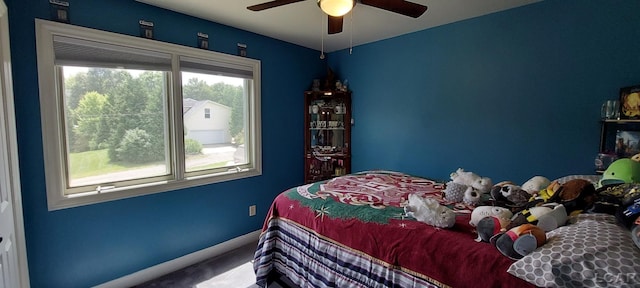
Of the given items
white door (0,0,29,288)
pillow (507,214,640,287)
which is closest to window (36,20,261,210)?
white door (0,0,29,288)

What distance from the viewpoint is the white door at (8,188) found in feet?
4.84

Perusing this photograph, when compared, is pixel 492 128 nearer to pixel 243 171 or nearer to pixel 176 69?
pixel 243 171

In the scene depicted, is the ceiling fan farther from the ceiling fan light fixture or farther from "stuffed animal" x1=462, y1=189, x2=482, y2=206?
"stuffed animal" x1=462, y1=189, x2=482, y2=206

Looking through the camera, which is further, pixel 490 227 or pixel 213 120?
pixel 213 120

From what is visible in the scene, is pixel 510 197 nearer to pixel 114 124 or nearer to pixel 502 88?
pixel 502 88

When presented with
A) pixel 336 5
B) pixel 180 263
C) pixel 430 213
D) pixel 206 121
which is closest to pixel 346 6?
pixel 336 5

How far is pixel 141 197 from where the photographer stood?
236 cm

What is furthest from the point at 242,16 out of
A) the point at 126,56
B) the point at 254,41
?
the point at 126,56

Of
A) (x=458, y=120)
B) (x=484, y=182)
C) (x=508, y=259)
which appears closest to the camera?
(x=508, y=259)

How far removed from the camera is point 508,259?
110 cm

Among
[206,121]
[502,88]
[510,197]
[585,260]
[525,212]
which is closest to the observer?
[585,260]

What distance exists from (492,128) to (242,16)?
2580mm

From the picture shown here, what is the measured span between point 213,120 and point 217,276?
59.5 inches

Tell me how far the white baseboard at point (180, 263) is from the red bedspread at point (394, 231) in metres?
0.92
